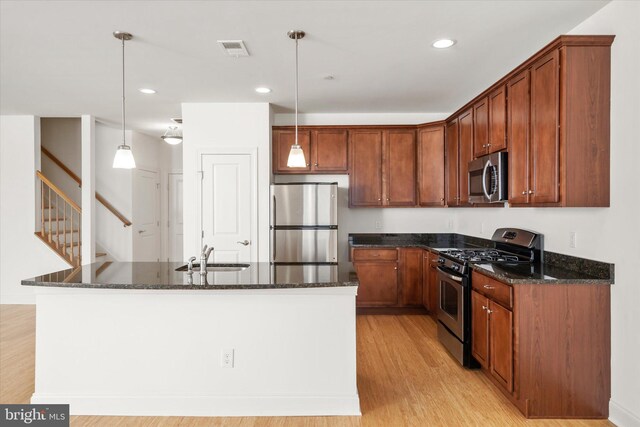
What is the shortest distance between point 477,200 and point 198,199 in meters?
3.06

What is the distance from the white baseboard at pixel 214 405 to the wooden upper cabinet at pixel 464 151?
2634 millimetres

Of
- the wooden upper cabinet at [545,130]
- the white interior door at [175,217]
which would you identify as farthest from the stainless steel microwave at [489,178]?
the white interior door at [175,217]

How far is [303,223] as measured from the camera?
457cm

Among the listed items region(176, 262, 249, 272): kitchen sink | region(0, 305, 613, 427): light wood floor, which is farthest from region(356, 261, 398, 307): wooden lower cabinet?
region(176, 262, 249, 272): kitchen sink

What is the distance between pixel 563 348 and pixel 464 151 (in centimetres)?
231

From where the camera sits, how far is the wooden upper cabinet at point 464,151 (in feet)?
13.3

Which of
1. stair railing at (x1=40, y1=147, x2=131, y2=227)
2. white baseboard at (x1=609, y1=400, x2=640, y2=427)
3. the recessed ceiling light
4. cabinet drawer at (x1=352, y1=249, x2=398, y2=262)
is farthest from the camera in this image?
stair railing at (x1=40, y1=147, x2=131, y2=227)

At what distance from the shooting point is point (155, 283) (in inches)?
94.7

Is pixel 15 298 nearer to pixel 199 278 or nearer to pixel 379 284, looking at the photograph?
pixel 199 278

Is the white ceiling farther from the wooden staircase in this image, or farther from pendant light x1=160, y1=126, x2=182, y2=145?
the wooden staircase

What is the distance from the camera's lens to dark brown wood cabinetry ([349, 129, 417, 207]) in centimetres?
504

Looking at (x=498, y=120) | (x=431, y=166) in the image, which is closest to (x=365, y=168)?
(x=431, y=166)

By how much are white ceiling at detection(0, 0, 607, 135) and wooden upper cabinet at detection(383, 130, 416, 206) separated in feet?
1.52

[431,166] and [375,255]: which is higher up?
[431,166]
